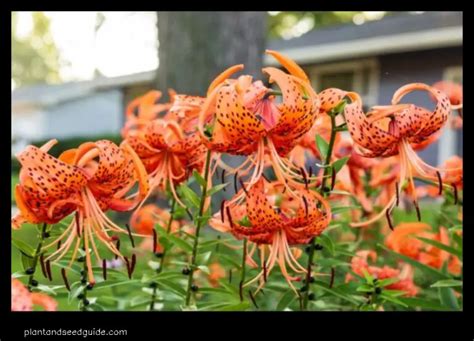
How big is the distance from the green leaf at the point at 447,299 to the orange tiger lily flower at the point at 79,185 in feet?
1.76

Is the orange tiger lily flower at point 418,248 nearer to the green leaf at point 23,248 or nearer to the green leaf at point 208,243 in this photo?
the green leaf at point 208,243

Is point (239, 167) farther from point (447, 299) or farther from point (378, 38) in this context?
point (378, 38)

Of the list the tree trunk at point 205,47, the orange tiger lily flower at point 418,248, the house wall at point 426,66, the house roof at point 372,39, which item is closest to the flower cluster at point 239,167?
the orange tiger lily flower at point 418,248

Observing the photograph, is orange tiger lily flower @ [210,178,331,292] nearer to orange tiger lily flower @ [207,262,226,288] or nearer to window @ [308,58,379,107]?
orange tiger lily flower @ [207,262,226,288]

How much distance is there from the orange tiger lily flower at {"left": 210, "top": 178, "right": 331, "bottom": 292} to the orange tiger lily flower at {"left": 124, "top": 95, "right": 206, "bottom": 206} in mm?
93

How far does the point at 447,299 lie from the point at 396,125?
1.19 feet

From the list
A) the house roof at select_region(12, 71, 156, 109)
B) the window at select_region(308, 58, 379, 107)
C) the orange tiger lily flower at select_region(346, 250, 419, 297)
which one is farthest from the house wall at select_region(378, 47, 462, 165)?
the orange tiger lily flower at select_region(346, 250, 419, 297)

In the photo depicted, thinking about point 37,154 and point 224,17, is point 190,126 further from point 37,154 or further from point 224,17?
point 224,17

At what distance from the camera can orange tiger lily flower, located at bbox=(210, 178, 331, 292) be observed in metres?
0.91

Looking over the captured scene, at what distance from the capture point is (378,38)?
595 cm

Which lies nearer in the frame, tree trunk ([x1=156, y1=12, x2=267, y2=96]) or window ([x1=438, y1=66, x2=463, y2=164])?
tree trunk ([x1=156, y1=12, x2=267, y2=96])

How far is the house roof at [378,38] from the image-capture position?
18.4 ft
